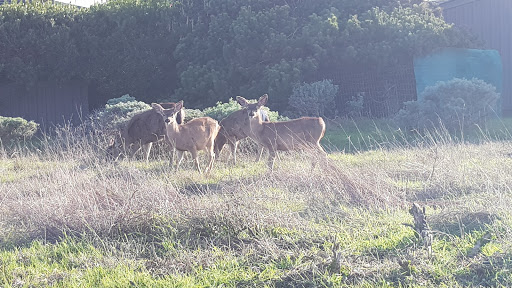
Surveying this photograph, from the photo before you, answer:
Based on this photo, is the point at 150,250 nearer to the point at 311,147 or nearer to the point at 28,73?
the point at 311,147

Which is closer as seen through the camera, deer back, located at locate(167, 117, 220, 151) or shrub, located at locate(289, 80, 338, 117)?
deer back, located at locate(167, 117, 220, 151)

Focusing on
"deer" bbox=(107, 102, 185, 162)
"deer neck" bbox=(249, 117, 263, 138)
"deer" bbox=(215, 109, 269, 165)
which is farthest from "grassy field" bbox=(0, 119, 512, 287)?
"deer" bbox=(107, 102, 185, 162)

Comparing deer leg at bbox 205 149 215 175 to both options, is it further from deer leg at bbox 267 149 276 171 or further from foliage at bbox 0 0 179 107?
foliage at bbox 0 0 179 107

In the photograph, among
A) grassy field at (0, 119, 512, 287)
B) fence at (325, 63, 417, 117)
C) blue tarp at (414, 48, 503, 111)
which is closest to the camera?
grassy field at (0, 119, 512, 287)

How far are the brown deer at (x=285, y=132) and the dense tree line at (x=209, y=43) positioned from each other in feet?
23.0

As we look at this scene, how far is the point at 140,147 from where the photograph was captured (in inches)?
504

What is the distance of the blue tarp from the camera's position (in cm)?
1847

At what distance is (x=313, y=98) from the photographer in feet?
58.4

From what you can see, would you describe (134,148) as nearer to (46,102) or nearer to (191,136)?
(191,136)

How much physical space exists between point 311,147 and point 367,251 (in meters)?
5.47

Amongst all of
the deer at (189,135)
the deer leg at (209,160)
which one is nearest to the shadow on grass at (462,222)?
the deer leg at (209,160)

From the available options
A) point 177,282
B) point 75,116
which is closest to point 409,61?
point 75,116

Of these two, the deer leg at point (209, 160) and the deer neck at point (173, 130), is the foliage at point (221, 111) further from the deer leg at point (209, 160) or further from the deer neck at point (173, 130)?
the deer neck at point (173, 130)

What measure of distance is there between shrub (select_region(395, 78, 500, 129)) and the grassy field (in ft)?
23.0
